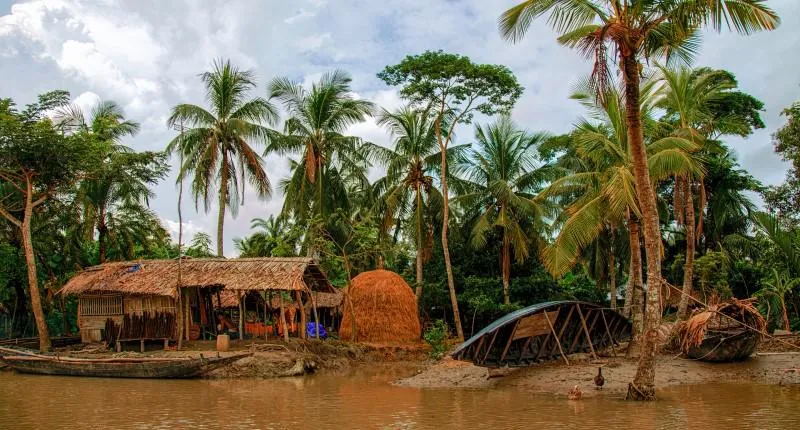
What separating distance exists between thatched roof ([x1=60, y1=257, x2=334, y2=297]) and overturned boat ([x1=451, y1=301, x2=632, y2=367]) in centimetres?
589

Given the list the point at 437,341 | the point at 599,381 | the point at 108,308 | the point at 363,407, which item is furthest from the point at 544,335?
the point at 108,308

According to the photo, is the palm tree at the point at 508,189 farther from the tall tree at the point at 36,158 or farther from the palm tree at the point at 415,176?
the tall tree at the point at 36,158

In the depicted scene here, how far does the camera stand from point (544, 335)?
52.6ft

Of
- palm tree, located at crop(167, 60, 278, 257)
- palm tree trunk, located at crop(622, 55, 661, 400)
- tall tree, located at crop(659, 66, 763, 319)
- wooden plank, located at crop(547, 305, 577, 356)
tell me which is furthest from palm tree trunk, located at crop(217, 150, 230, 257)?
palm tree trunk, located at crop(622, 55, 661, 400)

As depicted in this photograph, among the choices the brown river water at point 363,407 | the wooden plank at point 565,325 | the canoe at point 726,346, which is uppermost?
the wooden plank at point 565,325

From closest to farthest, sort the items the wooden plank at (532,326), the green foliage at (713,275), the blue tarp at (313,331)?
the wooden plank at (532,326) < the green foliage at (713,275) < the blue tarp at (313,331)

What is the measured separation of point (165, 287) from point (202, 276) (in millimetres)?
1001

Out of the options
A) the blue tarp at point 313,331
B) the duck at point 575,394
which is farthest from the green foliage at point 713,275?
the blue tarp at point 313,331

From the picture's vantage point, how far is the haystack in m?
20.4

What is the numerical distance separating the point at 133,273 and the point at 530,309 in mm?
11412

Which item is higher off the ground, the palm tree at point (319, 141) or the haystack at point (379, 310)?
the palm tree at point (319, 141)

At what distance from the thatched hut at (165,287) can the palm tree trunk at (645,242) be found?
9.47 meters

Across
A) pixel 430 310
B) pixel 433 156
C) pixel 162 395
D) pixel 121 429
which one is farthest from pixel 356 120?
pixel 121 429

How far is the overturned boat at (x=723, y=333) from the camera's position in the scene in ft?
48.8
